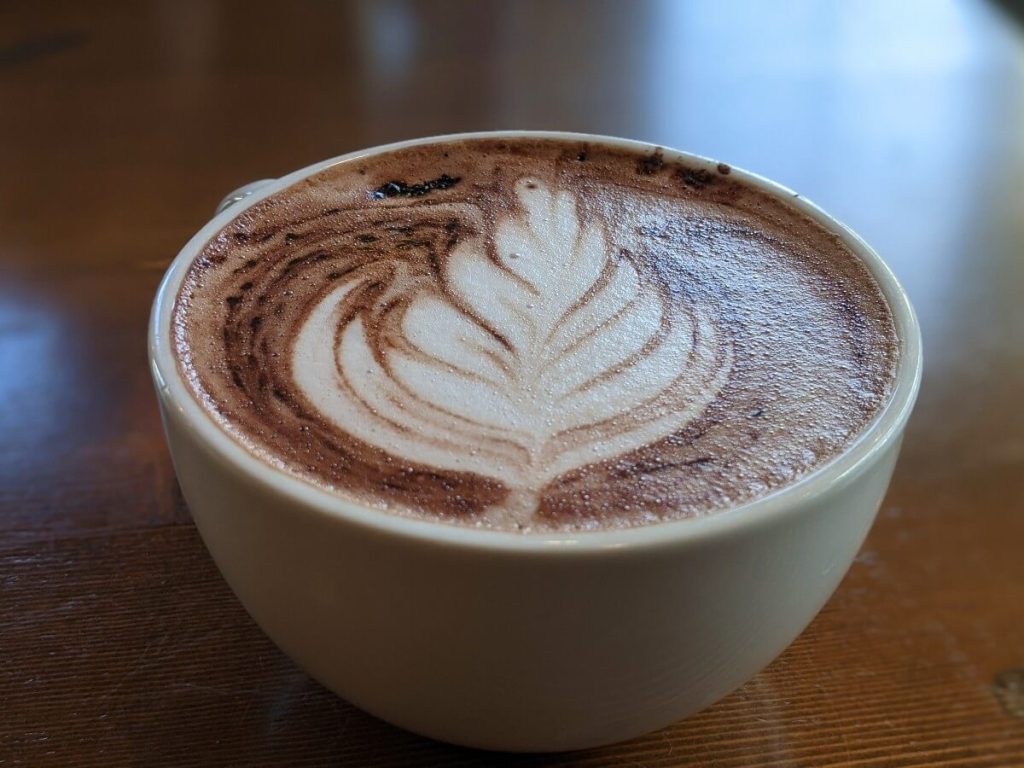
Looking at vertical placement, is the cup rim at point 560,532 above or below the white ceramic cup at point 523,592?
above

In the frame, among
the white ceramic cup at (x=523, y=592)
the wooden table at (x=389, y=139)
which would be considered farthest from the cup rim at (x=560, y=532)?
the wooden table at (x=389, y=139)

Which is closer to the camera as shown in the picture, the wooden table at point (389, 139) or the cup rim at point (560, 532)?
the cup rim at point (560, 532)

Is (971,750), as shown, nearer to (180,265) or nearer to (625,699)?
(625,699)

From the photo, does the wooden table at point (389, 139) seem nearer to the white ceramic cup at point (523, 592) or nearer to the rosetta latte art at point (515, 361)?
the white ceramic cup at point (523, 592)

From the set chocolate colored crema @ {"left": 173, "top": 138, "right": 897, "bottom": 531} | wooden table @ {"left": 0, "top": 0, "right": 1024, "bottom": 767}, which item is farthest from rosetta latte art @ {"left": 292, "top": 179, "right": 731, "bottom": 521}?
wooden table @ {"left": 0, "top": 0, "right": 1024, "bottom": 767}

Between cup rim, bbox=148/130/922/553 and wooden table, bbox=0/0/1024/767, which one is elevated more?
cup rim, bbox=148/130/922/553

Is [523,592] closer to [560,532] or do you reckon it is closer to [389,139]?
[560,532]

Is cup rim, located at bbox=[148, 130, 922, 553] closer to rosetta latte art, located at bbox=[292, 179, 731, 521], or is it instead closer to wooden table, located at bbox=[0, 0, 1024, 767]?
rosetta latte art, located at bbox=[292, 179, 731, 521]
